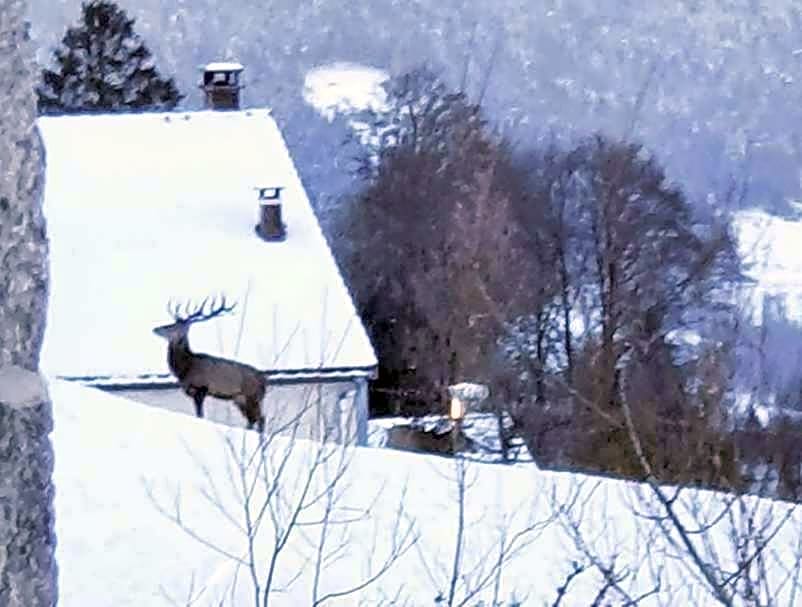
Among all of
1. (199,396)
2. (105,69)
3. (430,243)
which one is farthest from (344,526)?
(105,69)

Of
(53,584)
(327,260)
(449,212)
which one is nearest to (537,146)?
(449,212)

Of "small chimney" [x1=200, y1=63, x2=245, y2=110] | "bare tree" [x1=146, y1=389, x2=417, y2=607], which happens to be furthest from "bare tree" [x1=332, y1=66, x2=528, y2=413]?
"bare tree" [x1=146, y1=389, x2=417, y2=607]

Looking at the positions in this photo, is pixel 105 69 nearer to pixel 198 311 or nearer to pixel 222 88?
pixel 222 88

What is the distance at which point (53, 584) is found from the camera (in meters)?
1.50

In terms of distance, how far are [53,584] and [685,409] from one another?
25.7 feet

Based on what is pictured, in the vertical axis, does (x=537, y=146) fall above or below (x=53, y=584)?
below

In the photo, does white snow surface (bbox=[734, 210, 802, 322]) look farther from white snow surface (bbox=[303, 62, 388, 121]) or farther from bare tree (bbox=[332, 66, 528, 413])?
white snow surface (bbox=[303, 62, 388, 121])

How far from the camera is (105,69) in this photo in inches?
1212

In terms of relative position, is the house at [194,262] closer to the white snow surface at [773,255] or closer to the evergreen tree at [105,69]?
the white snow surface at [773,255]

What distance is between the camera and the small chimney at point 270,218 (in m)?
15.9

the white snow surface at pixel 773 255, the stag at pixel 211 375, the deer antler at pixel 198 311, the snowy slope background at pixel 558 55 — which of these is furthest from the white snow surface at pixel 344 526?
the snowy slope background at pixel 558 55

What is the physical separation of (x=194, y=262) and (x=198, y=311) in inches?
101

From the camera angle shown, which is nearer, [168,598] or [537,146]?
[168,598]

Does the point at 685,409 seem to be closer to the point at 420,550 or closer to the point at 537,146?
the point at 420,550
